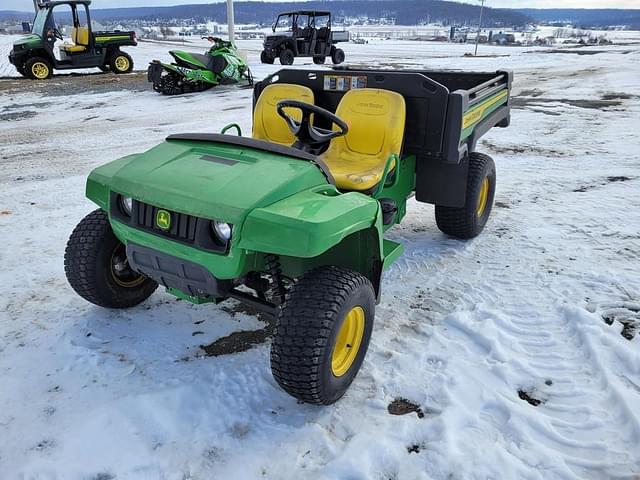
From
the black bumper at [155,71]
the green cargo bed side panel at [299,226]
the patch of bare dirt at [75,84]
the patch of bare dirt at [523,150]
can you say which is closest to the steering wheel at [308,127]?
the green cargo bed side panel at [299,226]

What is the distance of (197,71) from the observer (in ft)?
35.8

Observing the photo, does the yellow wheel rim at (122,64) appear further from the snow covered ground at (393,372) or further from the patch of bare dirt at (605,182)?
the patch of bare dirt at (605,182)

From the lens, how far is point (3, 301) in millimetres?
3090

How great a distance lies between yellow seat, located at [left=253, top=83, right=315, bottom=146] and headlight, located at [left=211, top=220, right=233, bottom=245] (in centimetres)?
163

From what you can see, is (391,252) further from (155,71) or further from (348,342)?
(155,71)

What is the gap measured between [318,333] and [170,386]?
33.0 inches

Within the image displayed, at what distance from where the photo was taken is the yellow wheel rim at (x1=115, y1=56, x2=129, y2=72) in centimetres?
1421

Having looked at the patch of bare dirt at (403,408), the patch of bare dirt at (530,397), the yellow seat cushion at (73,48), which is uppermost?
the yellow seat cushion at (73,48)

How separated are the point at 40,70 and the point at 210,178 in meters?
13.3

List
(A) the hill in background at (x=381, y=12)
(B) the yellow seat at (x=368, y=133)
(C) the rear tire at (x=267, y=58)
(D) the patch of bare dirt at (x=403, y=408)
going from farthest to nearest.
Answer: (A) the hill in background at (x=381, y=12) → (C) the rear tire at (x=267, y=58) → (B) the yellow seat at (x=368, y=133) → (D) the patch of bare dirt at (x=403, y=408)

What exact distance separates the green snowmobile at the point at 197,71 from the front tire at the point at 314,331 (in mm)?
9622

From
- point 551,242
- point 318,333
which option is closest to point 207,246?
point 318,333

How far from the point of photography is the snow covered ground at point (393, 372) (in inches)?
79.7

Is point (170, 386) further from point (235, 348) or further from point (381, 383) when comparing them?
point (381, 383)
